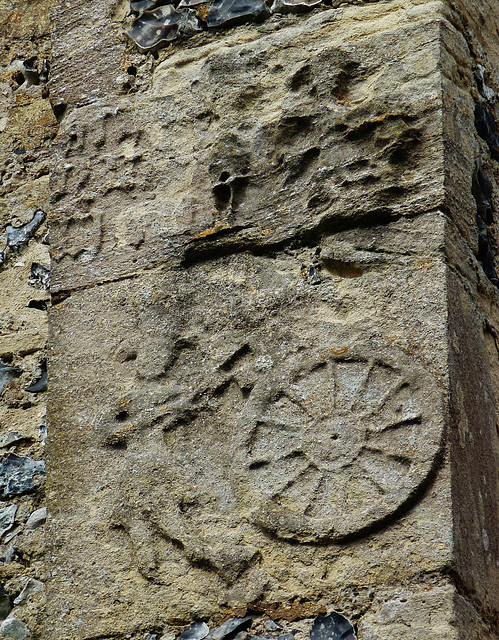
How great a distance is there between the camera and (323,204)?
2121mm

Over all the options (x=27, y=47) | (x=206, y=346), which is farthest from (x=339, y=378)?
(x=27, y=47)

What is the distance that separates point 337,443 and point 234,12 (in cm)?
120

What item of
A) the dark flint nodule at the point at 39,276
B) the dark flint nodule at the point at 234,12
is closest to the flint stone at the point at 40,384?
the dark flint nodule at the point at 39,276

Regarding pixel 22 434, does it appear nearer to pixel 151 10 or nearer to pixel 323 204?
pixel 323 204

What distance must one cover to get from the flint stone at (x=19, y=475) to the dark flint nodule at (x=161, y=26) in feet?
3.68

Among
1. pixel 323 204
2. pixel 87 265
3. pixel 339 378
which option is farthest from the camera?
pixel 87 265

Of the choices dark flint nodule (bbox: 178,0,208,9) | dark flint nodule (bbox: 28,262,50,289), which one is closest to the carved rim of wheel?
dark flint nodule (bbox: 28,262,50,289)

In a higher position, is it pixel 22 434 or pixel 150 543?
pixel 22 434

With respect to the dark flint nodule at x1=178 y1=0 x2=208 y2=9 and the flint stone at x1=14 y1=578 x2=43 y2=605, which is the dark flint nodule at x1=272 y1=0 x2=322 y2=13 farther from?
the flint stone at x1=14 y1=578 x2=43 y2=605

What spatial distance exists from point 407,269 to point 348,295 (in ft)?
0.44

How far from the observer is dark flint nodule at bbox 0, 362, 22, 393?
2500 mm

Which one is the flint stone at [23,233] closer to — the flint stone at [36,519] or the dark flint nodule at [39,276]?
the dark flint nodule at [39,276]

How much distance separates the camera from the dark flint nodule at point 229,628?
1.85 m

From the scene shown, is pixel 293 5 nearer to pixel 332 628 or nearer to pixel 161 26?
pixel 161 26
